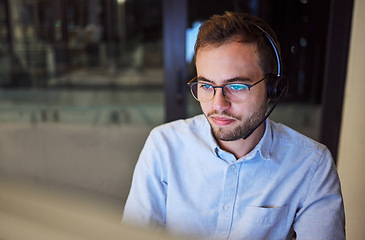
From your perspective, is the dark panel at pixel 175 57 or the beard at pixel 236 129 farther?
the dark panel at pixel 175 57

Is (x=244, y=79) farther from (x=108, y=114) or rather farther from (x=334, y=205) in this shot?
(x=108, y=114)

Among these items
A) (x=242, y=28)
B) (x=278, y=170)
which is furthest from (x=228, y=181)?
(x=242, y=28)

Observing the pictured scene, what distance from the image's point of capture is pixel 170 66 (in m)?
3.11

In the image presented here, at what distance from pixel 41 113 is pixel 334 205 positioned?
4413 mm

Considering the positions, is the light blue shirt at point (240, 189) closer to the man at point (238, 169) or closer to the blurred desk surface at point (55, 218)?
the man at point (238, 169)

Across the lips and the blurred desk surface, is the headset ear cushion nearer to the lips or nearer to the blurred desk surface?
the lips

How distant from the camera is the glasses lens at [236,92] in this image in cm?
106

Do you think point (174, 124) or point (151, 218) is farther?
point (174, 124)

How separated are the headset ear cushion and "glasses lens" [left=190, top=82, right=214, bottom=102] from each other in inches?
7.5

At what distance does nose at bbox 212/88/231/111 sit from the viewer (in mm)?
1055

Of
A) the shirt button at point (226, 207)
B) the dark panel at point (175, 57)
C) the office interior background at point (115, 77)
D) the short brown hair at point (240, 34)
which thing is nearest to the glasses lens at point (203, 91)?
the short brown hair at point (240, 34)

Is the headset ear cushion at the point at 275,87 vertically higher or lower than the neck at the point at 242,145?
higher

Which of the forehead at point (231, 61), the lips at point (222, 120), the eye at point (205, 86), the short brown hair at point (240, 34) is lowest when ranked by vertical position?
the lips at point (222, 120)

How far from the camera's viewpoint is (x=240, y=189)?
42.3 inches
